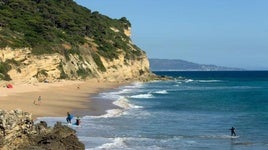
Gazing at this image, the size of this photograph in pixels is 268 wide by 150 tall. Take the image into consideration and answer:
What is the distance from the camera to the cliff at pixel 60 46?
67.5 metres

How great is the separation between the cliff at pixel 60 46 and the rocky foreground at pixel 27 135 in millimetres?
42165

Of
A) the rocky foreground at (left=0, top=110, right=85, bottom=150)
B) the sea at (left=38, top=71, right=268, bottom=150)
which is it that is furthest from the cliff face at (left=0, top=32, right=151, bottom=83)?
the rocky foreground at (left=0, top=110, right=85, bottom=150)

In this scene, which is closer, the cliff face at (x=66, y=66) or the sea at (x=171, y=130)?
the sea at (x=171, y=130)

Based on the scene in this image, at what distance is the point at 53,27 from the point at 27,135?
80539 millimetres

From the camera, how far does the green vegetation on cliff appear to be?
76.0 meters

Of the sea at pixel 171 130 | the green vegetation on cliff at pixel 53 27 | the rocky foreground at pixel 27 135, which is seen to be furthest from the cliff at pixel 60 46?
the rocky foreground at pixel 27 135

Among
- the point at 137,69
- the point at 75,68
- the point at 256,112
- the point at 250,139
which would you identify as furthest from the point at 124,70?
the point at 250,139

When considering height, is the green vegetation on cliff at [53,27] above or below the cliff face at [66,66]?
above

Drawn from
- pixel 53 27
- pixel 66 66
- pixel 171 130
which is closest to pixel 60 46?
pixel 66 66

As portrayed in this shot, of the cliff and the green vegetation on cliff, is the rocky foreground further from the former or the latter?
the green vegetation on cliff

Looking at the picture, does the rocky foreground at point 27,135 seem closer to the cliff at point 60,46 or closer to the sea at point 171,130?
the sea at point 171,130

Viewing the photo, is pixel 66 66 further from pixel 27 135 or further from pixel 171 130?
pixel 27 135

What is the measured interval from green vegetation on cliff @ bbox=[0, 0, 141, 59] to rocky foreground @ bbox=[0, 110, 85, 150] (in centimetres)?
4725

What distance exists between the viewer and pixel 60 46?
84.4 metres
